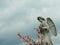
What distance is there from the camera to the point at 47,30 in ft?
57.2

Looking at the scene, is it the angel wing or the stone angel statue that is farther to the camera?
the angel wing

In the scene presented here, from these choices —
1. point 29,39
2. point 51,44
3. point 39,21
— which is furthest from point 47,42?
point 29,39

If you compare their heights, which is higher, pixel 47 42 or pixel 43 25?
pixel 43 25

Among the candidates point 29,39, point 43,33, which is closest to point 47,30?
point 43,33

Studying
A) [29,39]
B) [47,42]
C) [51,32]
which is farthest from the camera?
[29,39]

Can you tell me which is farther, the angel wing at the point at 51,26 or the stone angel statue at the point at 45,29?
the angel wing at the point at 51,26

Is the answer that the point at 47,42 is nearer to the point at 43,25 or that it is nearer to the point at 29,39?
the point at 43,25

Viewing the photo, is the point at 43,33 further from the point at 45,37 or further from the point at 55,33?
the point at 55,33

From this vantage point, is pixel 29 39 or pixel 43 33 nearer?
pixel 43 33

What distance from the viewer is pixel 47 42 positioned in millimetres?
17094

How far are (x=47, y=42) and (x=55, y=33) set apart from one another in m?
1.76

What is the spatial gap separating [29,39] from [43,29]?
33.9 feet

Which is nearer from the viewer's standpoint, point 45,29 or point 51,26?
point 45,29

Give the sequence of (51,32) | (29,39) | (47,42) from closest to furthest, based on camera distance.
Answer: (47,42), (51,32), (29,39)
